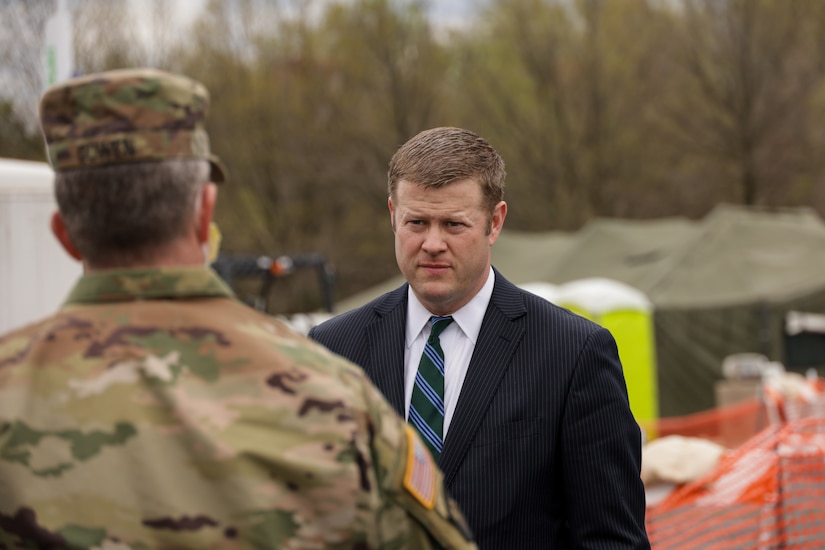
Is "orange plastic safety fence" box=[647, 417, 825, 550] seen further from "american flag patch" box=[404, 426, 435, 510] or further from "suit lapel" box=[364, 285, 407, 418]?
"american flag patch" box=[404, 426, 435, 510]

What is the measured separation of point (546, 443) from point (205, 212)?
46.9 inches

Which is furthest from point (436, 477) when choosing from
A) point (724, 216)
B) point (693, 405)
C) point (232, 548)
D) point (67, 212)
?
point (724, 216)

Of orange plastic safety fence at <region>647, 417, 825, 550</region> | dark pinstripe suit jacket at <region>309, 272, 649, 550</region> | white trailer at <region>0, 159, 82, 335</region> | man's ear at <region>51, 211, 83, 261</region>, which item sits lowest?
orange plastic safety fence at <region>647, 417, 825, 550</region>

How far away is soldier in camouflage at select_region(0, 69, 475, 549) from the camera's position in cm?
164

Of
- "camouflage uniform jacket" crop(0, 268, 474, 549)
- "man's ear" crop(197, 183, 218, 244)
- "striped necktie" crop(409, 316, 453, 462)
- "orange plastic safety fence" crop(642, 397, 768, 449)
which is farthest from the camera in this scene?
"orange plastic safety fence" crop(642, 397, 768, 449)

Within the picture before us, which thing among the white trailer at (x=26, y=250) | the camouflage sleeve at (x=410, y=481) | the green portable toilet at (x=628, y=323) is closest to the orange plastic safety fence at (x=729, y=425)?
the green portable toilet at (x=628, y=323)

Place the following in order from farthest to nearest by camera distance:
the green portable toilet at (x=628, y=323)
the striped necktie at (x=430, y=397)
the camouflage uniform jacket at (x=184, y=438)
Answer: the green portable toilet at (x=628, y=323)
the striped necktie at (x=430, y=397)
the camouflage uniform jacket at (x=184, y=438)

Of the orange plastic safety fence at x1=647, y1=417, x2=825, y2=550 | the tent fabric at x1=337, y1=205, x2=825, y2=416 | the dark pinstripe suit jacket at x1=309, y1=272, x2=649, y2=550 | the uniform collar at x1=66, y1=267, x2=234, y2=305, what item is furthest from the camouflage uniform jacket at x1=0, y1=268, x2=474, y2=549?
the tent fabric at x1=337, y1=205, x2=825, y2=416

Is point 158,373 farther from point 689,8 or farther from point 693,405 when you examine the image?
point 689,8

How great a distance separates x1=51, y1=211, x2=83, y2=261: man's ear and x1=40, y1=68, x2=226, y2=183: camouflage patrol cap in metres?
0.09

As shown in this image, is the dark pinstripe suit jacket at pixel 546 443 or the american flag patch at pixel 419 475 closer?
the american flag patch at pixel 419 475

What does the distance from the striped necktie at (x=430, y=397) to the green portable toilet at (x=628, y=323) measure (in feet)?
38.4

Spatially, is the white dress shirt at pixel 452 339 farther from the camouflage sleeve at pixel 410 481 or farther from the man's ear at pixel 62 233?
the man's ear at pixel 62 233

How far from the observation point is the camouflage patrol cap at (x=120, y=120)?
173 centimetres
